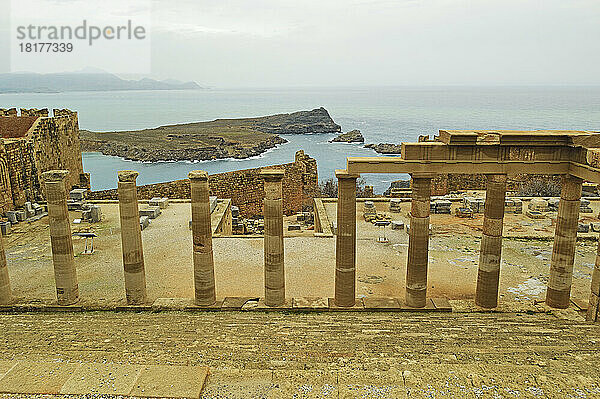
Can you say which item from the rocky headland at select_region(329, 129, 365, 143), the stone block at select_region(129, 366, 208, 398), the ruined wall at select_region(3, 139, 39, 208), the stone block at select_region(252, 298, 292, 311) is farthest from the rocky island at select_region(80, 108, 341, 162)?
the stone block at select_region(129, 366, 208, 398)

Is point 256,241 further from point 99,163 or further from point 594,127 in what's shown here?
point 594,127

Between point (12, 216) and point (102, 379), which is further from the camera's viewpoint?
point (12, 216)

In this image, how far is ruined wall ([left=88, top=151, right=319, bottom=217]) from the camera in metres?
26.5

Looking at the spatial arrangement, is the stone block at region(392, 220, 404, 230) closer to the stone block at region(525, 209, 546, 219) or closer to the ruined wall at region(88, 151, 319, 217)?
the stone block at region(525, 209, 546, 219)

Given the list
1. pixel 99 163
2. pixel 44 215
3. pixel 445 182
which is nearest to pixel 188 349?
pixel 44 215

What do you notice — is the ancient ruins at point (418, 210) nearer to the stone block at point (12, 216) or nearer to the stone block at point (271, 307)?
the stone block at point (271, 307)

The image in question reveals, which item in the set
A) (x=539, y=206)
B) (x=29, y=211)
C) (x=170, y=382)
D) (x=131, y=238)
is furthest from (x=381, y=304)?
(x=29, y=211)

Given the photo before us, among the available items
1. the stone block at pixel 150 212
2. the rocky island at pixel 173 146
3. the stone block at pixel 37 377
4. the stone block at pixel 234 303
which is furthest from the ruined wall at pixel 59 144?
the rocky island at pixel 173 146

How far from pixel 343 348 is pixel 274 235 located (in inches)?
123

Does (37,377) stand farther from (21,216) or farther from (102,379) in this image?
(21,216)

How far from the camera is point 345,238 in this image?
10.4 m

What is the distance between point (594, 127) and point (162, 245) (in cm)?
14792

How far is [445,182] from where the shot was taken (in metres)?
28.5

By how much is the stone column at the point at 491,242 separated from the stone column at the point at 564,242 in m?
1.35
